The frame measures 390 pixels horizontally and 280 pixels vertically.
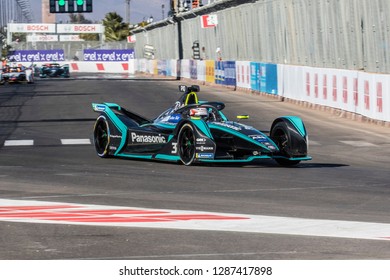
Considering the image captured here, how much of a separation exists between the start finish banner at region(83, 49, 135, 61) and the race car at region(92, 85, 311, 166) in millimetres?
99630

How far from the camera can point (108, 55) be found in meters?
119

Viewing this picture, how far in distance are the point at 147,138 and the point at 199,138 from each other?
4.86 feet

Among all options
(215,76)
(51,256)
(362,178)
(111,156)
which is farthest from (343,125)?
(215,76)

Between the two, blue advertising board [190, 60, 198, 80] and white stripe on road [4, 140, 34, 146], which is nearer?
white stripe on road [4, 140, 34, 146]

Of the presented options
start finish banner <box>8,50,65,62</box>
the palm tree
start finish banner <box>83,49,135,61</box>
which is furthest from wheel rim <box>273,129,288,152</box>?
the palm tree

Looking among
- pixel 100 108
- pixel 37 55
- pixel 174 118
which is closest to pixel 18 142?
pixel 100 108

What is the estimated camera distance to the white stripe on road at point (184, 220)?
967 cm

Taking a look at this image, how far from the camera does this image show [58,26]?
190000 millimetres

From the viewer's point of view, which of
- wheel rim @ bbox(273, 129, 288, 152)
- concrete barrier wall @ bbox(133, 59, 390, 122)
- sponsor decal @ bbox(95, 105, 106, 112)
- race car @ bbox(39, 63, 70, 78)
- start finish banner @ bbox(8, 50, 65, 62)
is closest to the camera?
wheel rim @ bbox(273, 129, 288, 152)

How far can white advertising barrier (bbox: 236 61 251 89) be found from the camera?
45.2 meters

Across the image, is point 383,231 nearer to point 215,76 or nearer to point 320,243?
point 320,243

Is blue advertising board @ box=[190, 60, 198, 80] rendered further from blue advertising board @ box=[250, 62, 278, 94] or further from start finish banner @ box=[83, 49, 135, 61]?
start finish banner @ box=[83, 49, 135, 61]

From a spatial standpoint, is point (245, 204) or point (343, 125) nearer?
point (245, 204)

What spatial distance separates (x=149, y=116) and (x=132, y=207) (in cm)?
1880
